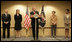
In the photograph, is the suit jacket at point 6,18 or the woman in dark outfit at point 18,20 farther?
the woman in dark outfit at point 18,20

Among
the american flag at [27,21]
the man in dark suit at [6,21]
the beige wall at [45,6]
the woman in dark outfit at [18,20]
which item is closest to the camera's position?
the man in dark suit at [6,21]

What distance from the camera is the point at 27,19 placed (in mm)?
8289

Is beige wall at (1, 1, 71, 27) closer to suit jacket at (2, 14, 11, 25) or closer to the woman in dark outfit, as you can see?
the woman in dark outfit

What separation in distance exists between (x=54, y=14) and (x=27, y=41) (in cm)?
221

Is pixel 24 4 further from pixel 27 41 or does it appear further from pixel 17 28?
pixel 27 41

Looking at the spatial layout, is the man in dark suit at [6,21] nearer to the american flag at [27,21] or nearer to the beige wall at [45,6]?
the beige wall at [45,6]

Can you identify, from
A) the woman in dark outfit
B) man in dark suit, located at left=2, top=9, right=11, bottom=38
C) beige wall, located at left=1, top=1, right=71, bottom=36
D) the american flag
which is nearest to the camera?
man in dark suit, located at left=2, top=9, right=11, bottom=38

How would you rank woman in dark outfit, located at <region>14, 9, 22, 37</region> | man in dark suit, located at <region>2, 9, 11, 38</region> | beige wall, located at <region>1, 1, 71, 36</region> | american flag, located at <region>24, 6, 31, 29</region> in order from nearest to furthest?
man in dark suit, located at <region>2, 9, 11, 38</region> → woman in dark outfit, located at <region>14, 9, 22, 37</region> → american flag, located at <region>24, 6, 31, 29</region> → beige wall, located at <region>1, 1, 71, 36</region>

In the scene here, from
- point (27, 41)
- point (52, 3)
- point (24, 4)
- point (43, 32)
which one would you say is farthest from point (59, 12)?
point (27, 41)

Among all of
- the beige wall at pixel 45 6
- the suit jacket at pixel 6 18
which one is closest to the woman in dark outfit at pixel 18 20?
Result: the suit jacket at pixel 6 18

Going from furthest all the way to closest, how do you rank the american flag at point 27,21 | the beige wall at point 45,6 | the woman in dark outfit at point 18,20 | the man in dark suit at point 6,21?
the beige wall at point 45,6 < the american flag at point 27,21 < the woman in dark outfit at point 18,20 < the man in dark suit at point 6,21

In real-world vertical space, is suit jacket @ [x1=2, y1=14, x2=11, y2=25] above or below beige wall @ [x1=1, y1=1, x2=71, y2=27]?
below

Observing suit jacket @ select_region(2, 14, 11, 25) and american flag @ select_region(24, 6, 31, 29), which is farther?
american flag @ select_region(24, 6, 31, 29)

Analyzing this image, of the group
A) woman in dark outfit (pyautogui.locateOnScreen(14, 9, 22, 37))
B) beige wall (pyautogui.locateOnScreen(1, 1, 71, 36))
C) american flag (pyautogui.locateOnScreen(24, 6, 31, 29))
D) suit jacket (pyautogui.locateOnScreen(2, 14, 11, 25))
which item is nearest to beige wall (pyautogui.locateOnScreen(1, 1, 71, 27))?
beige wall (pyautogui.locateOnScreen(1, 1, 71, 36))
